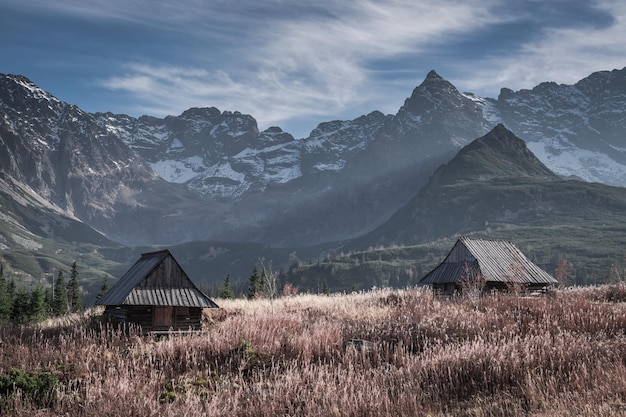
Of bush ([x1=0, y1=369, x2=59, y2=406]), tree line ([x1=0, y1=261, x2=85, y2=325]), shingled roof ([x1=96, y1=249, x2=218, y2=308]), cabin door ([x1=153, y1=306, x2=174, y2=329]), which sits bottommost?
tree line ([x1=0, y1=261, x2=85, y2=325])

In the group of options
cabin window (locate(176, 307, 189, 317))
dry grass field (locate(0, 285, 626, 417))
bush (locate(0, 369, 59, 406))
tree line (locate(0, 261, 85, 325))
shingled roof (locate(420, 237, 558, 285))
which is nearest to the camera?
dry grass field (locate(0, 285, 626, 417))

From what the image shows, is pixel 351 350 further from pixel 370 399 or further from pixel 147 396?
pixel 147 396

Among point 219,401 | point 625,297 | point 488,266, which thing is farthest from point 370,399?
point 488,266

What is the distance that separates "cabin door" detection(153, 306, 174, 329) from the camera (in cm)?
2945

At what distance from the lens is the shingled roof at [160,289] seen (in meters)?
28.1

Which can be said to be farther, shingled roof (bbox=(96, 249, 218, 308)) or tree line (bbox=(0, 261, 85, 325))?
tree line (bbox=(0, 261, 85, 325))

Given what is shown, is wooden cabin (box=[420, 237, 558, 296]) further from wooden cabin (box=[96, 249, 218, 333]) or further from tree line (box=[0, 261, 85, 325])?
tree line (box=[0, 261, 85, 325])

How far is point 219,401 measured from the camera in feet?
33.4

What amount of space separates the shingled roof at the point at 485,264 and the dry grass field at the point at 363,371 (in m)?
27.1

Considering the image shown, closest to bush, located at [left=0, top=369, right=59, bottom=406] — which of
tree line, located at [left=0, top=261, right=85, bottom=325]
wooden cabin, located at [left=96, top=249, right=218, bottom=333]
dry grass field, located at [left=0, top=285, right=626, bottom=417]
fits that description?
dry grass field, located at [left=0, top=285, right=626, bottom=417]

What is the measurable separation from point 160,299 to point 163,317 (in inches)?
57.7

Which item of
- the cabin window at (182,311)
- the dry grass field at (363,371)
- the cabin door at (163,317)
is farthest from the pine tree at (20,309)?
the dry grass field at (363,371)

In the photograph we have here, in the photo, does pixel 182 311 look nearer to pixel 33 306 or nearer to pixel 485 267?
pixel 485 267

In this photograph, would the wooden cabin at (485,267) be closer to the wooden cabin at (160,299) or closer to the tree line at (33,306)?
the wooden cabin at (160,299)
